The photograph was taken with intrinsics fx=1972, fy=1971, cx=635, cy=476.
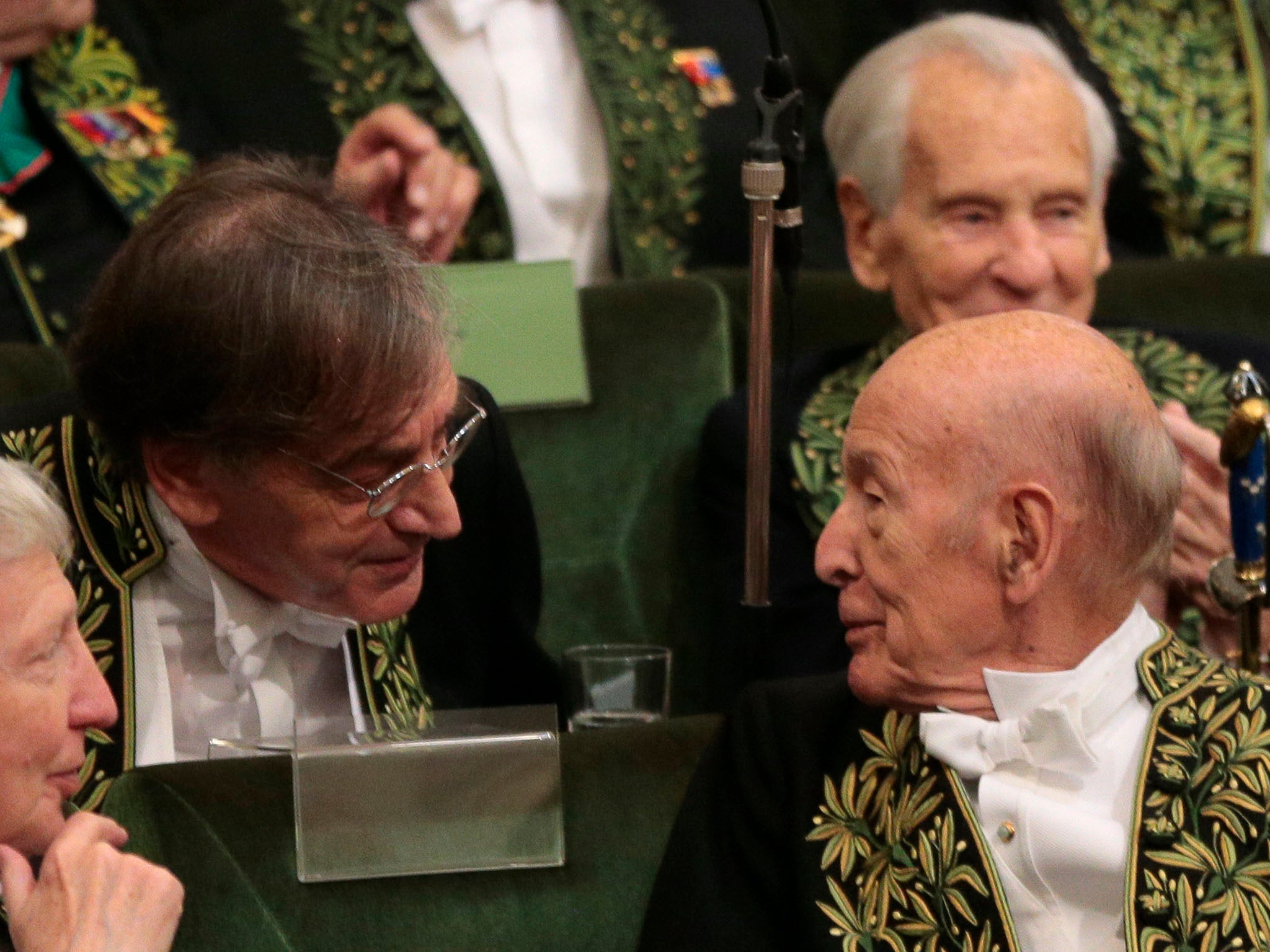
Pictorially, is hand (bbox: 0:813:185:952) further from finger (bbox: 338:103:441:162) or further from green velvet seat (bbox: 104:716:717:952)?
finger (bbox: 338:103:441:162)

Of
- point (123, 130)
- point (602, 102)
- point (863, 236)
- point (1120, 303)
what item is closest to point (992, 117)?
point (863, 236)

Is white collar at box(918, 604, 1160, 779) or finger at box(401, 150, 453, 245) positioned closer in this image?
white collar at box(918, 604, 1160, 779)

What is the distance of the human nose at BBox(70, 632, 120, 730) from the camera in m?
1.57

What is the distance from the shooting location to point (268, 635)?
1.94 m

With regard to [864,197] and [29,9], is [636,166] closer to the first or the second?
[864,197]

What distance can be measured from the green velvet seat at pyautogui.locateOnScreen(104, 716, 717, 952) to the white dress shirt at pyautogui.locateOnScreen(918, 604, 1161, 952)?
0.27 m

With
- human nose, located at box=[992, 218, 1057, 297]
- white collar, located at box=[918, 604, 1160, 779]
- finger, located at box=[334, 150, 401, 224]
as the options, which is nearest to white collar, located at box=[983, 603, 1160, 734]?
white collar, located at box=[918, 604, 1160, 779]

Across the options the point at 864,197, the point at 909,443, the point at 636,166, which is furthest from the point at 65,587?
the point at 636,166

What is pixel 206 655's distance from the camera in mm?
1976

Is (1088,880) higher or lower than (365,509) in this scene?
lower

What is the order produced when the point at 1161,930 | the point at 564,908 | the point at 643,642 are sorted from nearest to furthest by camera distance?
the point at 1161,930 → the point at 564,908 → the point at 643,642

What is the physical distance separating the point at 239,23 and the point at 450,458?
4.57 ft

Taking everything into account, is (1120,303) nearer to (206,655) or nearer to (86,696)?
(206,655)

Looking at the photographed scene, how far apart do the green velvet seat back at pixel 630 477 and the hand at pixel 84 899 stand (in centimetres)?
108
